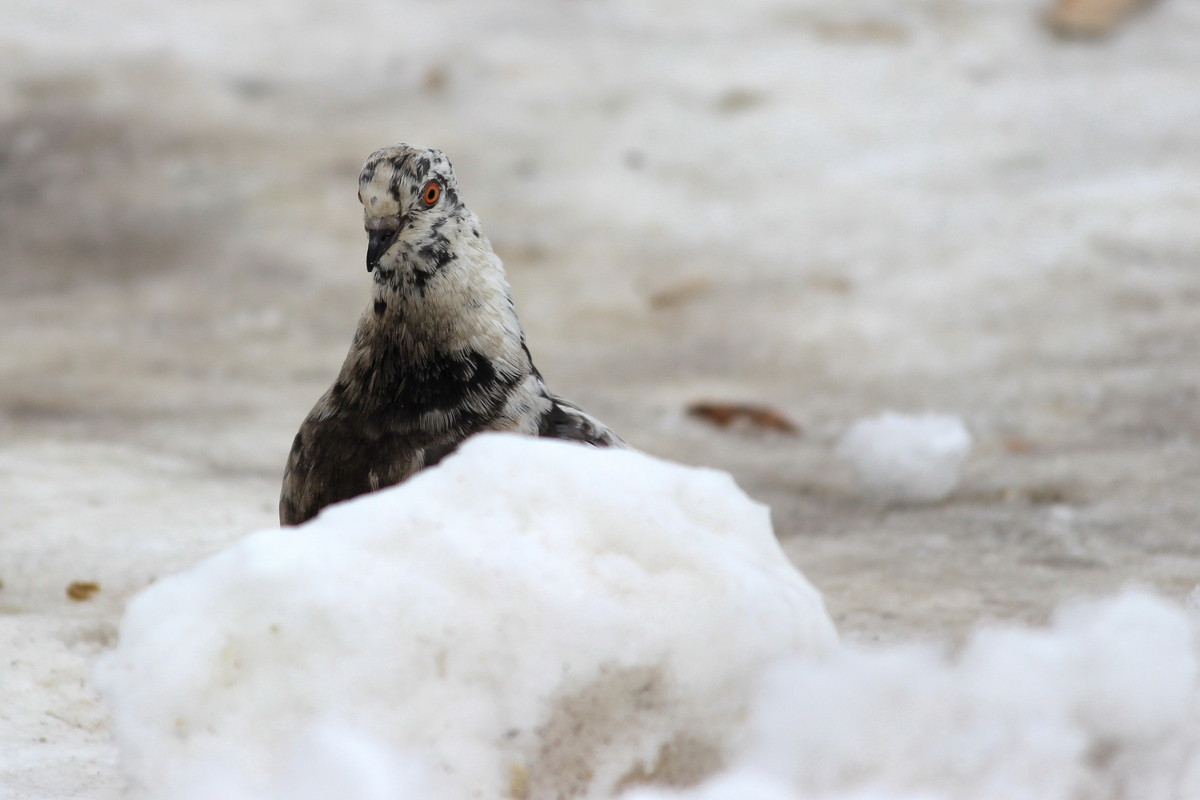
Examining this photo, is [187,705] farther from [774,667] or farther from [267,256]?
[267,256]

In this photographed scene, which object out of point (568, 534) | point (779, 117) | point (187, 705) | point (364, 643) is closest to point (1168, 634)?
point (568, 534)

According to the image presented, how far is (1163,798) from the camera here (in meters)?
1.88

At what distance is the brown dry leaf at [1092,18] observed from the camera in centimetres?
745

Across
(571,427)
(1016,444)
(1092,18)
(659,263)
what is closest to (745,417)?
(1016,444)

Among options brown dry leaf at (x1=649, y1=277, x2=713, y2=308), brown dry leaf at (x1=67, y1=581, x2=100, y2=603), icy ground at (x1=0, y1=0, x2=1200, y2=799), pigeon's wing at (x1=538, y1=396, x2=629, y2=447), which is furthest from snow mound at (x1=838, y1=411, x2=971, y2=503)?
brown dry leaf at (x1=67, y1=581, x2=100, y2=603)

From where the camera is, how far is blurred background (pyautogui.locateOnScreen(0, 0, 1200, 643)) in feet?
12.2

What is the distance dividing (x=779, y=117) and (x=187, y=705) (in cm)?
598

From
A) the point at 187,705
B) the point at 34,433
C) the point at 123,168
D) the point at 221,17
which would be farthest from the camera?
the point at 221,17

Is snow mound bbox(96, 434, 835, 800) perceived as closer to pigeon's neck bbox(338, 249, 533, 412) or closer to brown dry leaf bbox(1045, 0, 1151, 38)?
pigeon's neck bbox(338, 249, 533, 412)

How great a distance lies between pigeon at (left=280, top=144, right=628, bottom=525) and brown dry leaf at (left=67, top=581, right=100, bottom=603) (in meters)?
0.72

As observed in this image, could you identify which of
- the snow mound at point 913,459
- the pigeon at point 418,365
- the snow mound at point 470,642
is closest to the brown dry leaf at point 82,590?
the pigeon at point 418,365

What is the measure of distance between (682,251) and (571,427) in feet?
12.3

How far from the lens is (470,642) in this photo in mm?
1872

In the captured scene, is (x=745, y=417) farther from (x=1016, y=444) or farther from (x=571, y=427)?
(x=571, y=427)
